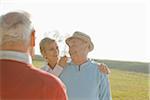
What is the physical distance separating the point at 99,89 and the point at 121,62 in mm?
35596

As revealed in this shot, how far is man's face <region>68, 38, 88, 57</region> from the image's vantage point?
4.90 metres

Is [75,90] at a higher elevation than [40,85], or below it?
below

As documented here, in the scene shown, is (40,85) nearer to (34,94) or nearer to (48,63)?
(34,94)

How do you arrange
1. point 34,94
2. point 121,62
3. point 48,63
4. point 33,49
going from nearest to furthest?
1. point 34,94
2. point 33,49
3. point 48,63
4. point 121,62

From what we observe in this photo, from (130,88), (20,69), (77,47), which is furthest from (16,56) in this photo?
(130,88)

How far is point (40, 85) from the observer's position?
251 centimetres

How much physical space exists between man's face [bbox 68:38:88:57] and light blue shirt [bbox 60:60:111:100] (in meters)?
0.16

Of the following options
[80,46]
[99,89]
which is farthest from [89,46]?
[99,89]

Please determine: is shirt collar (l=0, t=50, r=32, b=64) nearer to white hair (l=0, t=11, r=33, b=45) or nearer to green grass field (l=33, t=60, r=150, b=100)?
white hair (l=0, t=11, r=33, b=45)

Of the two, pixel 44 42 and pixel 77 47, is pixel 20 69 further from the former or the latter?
pixel 44 42

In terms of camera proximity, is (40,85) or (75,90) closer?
(40,85)

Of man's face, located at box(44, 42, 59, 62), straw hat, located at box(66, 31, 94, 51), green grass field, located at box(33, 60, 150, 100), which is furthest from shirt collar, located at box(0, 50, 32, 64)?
green grass field, located at box(33, 60, 150, 100)

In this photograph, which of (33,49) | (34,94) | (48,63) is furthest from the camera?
(48,63)

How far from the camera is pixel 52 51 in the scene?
511 centimetres
